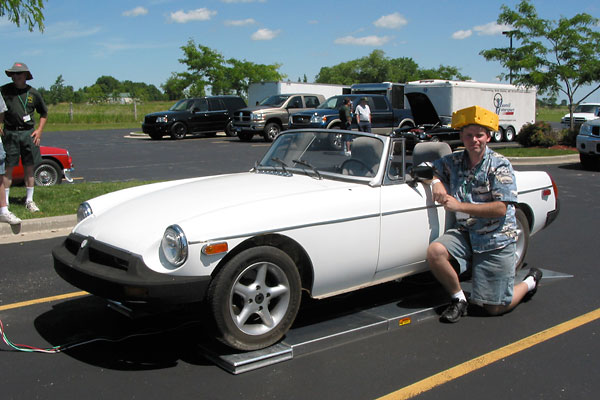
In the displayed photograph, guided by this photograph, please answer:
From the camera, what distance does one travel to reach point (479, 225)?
4469mm

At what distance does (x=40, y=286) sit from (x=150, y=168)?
9.74 m

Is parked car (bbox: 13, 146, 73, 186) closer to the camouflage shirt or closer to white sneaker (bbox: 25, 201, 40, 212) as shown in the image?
white sneaker (bbox: 25, 201, 40, 212)

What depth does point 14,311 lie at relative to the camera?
459 cm

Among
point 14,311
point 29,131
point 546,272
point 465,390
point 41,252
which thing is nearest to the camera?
point 465,390

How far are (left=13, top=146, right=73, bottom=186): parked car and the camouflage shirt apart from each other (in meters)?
8.18

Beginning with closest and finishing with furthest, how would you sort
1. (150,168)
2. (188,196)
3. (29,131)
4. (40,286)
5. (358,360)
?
(358,360), (188,196), (40,286), (29,131), (150,168)

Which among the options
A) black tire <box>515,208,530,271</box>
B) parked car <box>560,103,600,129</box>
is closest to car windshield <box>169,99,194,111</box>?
parked car <box>560,103,600,129</box>

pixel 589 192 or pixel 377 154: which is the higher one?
pixel 377 154

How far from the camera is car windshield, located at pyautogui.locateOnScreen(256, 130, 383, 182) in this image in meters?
4.61

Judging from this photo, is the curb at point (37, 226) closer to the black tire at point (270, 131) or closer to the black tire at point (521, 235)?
the black tire at point (521, 235)

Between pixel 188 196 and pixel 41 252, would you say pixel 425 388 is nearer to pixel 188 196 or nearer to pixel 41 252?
pixel 188 196

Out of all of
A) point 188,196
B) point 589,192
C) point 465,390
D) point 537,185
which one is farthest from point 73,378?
point 589,192

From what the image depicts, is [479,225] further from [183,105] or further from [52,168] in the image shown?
[183,105]

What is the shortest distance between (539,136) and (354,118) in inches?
262
